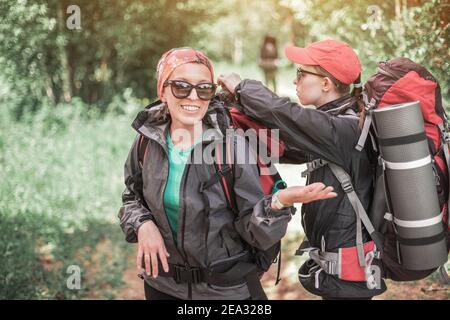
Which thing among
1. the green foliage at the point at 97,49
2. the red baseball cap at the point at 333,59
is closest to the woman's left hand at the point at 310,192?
the red baseball cap at the point at 333,59

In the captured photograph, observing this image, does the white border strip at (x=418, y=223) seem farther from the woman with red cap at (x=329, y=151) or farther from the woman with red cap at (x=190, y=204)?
the woman with red cap at (x=190, y=204)

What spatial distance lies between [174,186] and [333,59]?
3.89ft

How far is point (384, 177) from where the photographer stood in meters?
2.79

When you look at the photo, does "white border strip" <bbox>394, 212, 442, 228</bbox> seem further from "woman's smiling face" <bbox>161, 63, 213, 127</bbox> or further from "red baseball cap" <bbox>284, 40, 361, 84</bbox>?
"woman's smiling face" <bbox>161, 63, 213, 127</bbox>

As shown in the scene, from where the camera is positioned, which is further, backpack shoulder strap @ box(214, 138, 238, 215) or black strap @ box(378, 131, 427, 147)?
black strap @ box(378, 131, 427, 147)

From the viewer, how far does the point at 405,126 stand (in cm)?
265

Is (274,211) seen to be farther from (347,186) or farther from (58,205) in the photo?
(58,205)

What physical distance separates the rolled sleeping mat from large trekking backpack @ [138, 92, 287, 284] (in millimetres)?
582

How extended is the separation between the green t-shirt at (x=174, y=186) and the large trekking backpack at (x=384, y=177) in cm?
76

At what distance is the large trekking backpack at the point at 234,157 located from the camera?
254 centimetres

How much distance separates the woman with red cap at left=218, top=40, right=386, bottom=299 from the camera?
2797 millimetres

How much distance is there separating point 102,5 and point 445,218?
821cm

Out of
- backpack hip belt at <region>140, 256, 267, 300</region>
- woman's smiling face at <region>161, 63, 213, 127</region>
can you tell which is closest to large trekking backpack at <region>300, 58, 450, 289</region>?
backpack hip belt at <region>140, 256, 267, 300</region>
